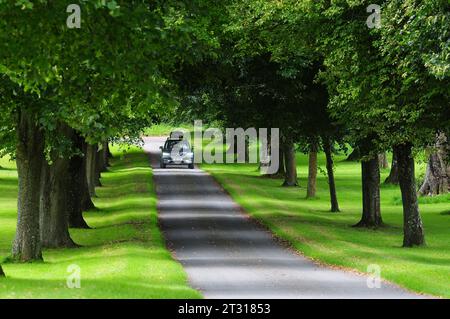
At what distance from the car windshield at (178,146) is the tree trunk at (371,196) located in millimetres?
30977

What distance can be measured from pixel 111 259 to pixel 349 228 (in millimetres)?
14728

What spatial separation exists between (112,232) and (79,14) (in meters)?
20.3

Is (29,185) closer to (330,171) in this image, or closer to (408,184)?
(408,184)

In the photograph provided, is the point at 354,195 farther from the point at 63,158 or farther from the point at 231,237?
the point at 63,158

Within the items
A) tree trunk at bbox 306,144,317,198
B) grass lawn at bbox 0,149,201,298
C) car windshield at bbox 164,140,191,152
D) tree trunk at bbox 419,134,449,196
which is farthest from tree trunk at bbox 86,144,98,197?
tree trunk at bbox 419,134,449,196

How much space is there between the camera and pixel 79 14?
16.3 metres

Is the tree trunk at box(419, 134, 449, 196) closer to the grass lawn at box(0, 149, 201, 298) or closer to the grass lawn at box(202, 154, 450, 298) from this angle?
the grass lawn at box(202, 154, 450, 298)

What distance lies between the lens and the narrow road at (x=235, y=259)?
19766 millimetres

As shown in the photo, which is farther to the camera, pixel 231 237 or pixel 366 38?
pixel 231 237

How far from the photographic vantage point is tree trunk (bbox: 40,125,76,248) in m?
31.7

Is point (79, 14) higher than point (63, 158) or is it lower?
higher

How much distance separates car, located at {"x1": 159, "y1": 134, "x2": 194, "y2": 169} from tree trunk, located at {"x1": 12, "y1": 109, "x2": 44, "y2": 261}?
142 ft

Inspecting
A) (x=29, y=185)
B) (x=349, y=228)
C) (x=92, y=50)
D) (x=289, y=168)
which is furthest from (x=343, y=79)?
(x=289, y=168)
